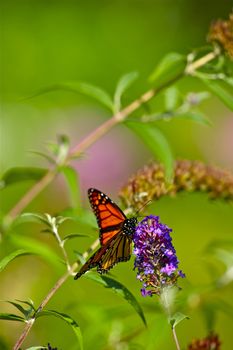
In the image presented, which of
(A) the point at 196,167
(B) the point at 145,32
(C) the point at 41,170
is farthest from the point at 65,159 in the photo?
(B) the point at 145,32

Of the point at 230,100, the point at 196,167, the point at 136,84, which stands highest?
the point at 136,84

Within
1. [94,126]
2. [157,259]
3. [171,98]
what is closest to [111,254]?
[157,259]

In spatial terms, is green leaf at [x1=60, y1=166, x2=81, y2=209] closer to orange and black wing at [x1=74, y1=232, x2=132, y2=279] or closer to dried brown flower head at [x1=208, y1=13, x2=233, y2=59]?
orange and black wing at [x1=74, y1=232, x2=132, y2=279]

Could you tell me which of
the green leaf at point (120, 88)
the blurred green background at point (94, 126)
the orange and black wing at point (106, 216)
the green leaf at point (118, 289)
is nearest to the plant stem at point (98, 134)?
the green leaf at point (120, 88)

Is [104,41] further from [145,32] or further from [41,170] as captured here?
[41,170]

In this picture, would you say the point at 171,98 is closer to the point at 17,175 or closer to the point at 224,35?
the point at 224,35

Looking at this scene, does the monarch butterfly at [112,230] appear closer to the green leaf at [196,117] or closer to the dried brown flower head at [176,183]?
the dried brown flower head at [176,183]
